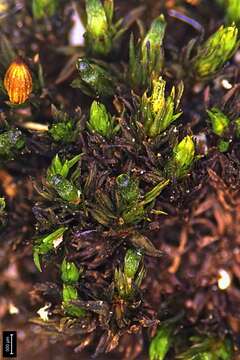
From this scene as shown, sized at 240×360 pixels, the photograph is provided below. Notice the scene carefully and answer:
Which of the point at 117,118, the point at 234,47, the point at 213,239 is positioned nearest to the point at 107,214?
the point at 117,118

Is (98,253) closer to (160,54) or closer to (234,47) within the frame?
(160,54)

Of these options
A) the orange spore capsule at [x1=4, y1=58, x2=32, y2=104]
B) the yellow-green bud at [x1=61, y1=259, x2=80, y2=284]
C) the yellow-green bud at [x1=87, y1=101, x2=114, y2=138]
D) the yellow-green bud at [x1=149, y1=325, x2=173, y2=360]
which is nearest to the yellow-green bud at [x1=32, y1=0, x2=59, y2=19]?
the orange spore capsule at [x1=4, y1=58, x2=32, y2=104]

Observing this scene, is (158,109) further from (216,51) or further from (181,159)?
(216,51)

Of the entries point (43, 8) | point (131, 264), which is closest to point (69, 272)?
point (131, 264)

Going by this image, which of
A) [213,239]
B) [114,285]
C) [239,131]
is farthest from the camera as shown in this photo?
[213,239]

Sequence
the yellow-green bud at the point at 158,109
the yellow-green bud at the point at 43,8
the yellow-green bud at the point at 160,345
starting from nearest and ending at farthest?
1. the yellow-green bud at the point at 158,109
2. the yellow-green bud at the point at 160,345
3. the yellow-green bud at the point at 43,8

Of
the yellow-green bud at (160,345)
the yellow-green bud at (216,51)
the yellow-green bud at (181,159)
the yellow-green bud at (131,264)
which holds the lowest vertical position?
the yellow-green bud at (160,345)

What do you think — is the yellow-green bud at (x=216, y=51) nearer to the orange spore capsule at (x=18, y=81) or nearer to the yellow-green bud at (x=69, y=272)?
the orange spore capsule at (x=18, y=81)

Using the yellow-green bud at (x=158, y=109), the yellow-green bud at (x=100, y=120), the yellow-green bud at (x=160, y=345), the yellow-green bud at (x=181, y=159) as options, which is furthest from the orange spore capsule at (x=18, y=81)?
the yellow-green bud at (x=160, y=345)
